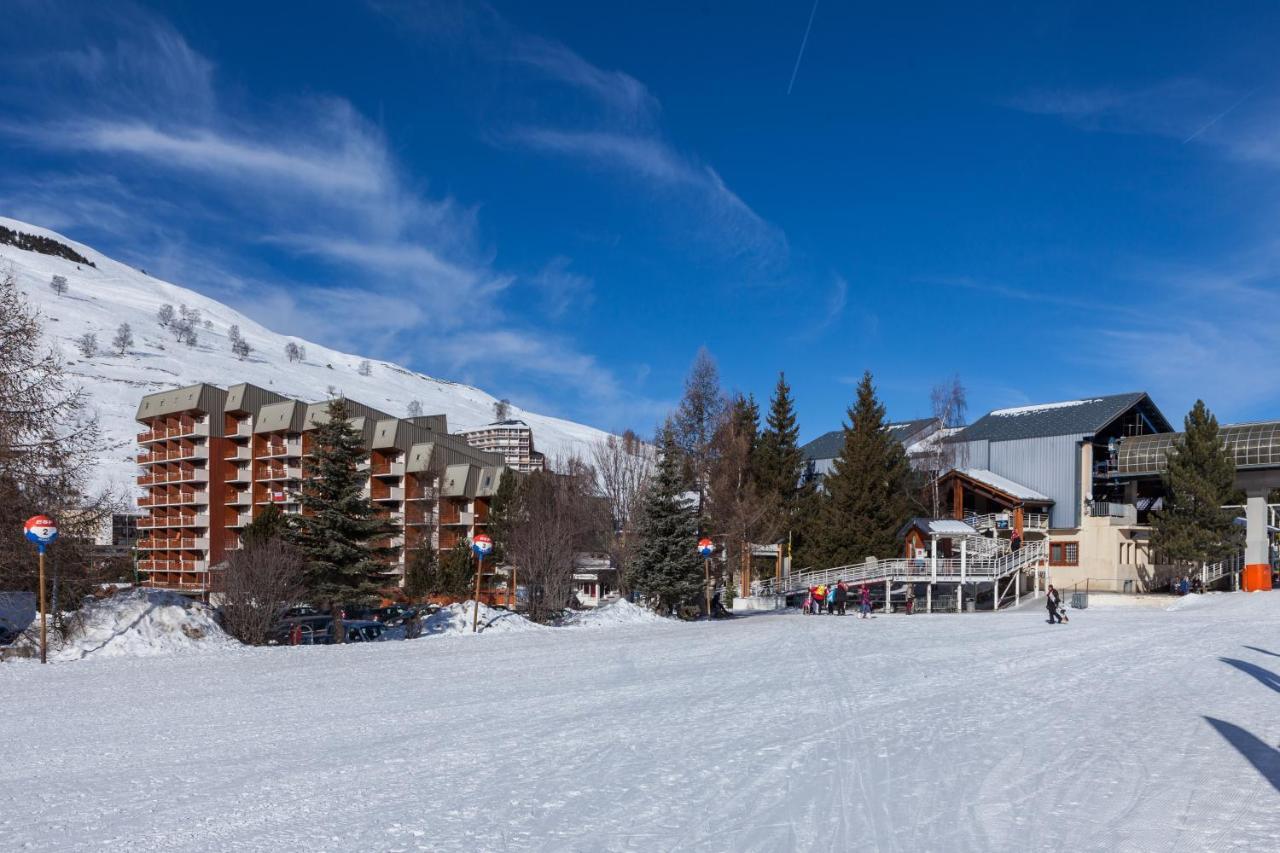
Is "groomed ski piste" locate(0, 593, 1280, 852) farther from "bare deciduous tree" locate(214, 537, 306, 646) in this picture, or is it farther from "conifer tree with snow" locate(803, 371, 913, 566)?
"conifer tree with snow" locate(803, 371, 913, 566)

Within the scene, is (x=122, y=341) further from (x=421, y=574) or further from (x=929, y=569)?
(x=929, y=569)

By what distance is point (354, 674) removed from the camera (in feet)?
55.5

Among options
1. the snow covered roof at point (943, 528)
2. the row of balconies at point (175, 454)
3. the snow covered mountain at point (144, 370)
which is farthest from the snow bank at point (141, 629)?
the snow covered mountain at point (144, 370)

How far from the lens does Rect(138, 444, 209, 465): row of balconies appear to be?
6862 cm

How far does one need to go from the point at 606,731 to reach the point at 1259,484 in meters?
40.7

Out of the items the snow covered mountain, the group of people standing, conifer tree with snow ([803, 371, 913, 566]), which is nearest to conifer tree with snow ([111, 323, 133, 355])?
the snow covered mountain

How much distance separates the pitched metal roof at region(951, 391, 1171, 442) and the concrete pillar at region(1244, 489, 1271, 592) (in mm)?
9401

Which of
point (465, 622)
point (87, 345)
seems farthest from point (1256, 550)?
point (87, 345)

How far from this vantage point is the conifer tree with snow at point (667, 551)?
33594 millimetres

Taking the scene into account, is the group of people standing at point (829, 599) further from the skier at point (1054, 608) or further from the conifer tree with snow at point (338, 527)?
the conifer tree with snow at point (338, 527)

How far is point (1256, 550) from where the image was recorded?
4041cm

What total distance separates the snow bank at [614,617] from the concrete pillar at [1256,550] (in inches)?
993

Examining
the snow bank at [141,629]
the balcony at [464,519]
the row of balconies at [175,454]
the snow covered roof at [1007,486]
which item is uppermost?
the row of balconies at [175,454]

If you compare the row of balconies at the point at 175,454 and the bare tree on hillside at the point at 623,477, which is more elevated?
the row of balconies at the point at 175,454
